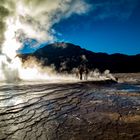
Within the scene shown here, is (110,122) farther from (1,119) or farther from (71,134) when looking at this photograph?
(1,119)

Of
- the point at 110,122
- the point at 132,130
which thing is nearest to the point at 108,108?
the point at 110,122

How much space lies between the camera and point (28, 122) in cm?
888

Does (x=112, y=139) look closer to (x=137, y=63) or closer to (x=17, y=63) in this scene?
(x=17, y=63)

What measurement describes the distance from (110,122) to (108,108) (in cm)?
292

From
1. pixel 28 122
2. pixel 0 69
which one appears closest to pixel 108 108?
pixel 28 122

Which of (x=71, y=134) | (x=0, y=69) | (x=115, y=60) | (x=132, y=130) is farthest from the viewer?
(x=115, y=60)

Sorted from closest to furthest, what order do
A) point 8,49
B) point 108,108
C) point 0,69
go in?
1. point 108,108
2. point 0,69
3. point 8,49

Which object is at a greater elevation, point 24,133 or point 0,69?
point 0,69

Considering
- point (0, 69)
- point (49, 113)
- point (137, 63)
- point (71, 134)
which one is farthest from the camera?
point (137, 63)

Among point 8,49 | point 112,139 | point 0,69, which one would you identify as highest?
point 8,49

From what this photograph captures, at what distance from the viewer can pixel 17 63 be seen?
37.7 m

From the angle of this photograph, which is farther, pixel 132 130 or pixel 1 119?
pixel 1 119

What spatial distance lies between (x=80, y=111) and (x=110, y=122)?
221 centimetres

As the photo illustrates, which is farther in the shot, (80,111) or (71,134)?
(80,111)
